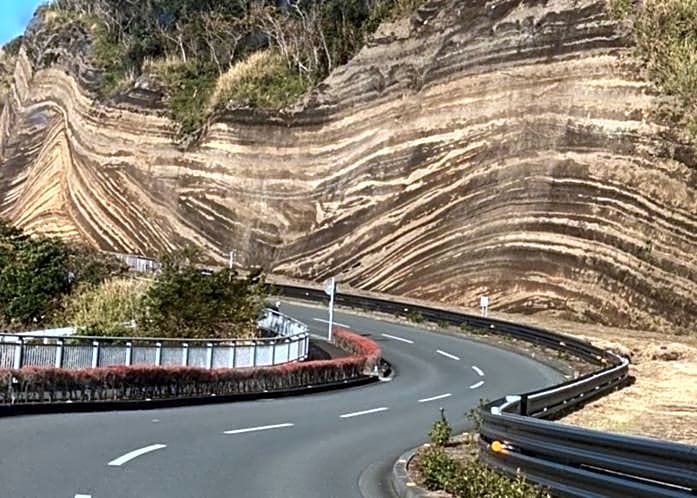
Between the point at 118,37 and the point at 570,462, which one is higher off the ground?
the point at 118,37

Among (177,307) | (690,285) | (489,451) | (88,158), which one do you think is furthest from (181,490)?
Result: (88,158)

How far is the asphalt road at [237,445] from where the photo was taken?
1012cm

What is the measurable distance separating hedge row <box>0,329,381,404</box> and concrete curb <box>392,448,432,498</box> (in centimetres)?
773

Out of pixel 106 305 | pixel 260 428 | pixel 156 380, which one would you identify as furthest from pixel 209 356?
pixel 106 305

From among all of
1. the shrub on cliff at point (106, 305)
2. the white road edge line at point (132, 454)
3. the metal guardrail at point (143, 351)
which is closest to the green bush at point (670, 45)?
the metal guardrail at point (143, 351)

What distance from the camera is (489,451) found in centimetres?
1016

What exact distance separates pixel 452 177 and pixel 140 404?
29.6m

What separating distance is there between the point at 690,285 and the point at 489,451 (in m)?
27.4

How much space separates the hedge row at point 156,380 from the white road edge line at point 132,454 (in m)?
4.90

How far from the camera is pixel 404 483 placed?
10609 millimetres

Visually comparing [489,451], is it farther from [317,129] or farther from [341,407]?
[317,129]

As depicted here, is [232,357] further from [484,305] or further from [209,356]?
[484,305]

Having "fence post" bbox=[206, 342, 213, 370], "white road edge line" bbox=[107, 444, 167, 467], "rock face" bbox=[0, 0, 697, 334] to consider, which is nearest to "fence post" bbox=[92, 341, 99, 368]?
"fence post" bbox=[206, 342, 213, 370]

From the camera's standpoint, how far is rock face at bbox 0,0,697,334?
38438 millimetres
